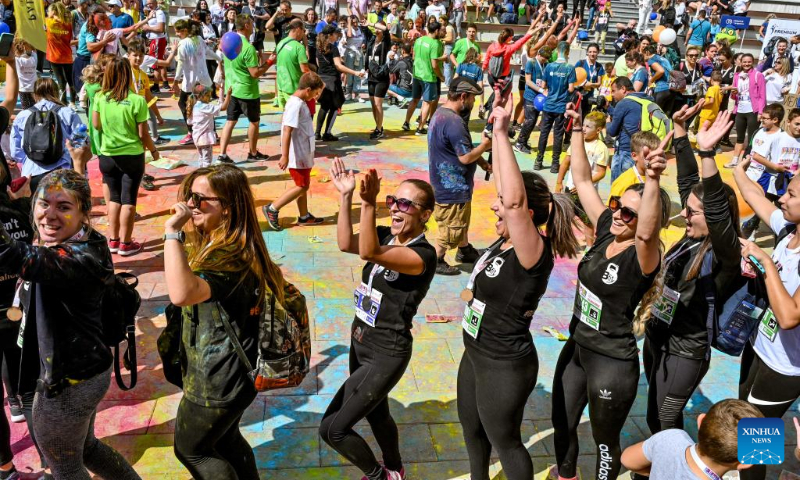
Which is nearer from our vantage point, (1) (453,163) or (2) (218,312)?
(2) (218,312)

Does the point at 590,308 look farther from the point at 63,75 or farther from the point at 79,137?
the point at 63,75

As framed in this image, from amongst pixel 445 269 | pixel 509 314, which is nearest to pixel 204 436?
pixel 509 314

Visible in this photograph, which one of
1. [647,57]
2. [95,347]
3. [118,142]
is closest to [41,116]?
[118,142]

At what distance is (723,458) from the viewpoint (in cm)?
258

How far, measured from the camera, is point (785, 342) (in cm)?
354

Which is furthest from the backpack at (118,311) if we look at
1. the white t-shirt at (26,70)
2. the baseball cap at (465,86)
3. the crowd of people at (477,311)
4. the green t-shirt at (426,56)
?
the green t-shirt at (426,56)

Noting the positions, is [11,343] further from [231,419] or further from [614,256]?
[614,256]

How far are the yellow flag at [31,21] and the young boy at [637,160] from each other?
557 centimetres

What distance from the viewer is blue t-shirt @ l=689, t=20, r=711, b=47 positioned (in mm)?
19000

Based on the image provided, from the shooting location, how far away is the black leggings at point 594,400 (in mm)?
3488

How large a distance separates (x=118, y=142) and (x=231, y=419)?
438cm

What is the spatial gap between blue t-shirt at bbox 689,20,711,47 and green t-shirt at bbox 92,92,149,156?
55.1 feet

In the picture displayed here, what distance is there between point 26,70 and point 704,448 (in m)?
10.5

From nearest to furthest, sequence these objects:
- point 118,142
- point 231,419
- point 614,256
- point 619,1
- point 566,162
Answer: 1. point 231,419
2. point 614,256
3. point 118,142
4. point 566,162
5. point 619,1
